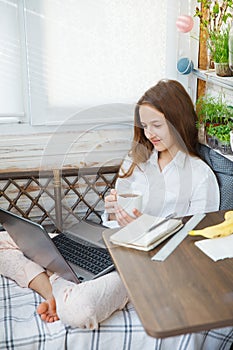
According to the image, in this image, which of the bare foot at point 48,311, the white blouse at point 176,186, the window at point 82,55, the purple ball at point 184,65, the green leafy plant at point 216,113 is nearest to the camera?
the bare foot at point 48,311

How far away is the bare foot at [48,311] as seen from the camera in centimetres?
143

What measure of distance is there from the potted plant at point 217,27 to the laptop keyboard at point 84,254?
89cm

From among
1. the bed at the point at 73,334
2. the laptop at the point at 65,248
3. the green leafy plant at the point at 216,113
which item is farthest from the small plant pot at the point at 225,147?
the bed at the point at 73,334

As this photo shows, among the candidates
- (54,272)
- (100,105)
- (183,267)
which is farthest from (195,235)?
(100,105)

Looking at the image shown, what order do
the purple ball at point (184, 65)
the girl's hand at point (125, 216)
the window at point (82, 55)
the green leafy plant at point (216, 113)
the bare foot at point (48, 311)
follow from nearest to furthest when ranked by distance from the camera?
the bare foot at point (48, 311) < the girl's hand at point (125, 216) < the green leafy plant at point (216, 113) < the window at point (82, 55) < the purple ball at point (184, 65)

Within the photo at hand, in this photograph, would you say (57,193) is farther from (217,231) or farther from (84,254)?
(217,231)

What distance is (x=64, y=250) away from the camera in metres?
1.75

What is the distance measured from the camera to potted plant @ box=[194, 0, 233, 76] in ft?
6.18

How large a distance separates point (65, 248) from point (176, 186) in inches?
19.5

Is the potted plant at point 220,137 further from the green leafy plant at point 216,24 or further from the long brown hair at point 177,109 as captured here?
the green leafy plant at point 216,24

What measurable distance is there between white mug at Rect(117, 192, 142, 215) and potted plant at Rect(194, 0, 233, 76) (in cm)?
66

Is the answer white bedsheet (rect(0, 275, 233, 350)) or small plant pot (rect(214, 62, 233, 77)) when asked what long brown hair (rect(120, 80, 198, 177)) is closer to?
small plant pot (rect(214, 62, 233, 77))

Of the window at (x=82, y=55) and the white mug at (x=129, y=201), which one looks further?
the window at (x=82, y=55)

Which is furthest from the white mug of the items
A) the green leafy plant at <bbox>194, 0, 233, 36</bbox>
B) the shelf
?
the green leafy plant at <bbox>194, 0, 233, 36</bbox>
